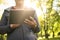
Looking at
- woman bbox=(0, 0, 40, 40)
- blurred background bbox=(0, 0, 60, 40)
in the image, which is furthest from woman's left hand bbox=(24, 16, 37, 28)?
blurred background bbox=(0, 0, 60, 40)

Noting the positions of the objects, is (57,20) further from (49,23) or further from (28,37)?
(28,37)

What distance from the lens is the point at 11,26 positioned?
3.58 feet

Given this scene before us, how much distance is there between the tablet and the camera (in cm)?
108

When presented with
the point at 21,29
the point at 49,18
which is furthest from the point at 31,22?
the point at 49,18

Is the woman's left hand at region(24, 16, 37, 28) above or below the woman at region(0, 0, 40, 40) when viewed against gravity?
above

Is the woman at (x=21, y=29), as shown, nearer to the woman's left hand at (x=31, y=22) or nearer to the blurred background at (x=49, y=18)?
Answer: the woman's left hand at (x=31, y=22)

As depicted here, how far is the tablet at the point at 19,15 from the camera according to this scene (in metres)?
1.08

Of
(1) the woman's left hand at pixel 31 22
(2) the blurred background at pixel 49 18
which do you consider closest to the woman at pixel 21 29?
(1) the woman's left hand at pixel 31 22

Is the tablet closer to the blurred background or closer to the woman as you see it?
the woman

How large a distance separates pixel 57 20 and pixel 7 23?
3.95ft

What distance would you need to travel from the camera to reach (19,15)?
1088 millimetres

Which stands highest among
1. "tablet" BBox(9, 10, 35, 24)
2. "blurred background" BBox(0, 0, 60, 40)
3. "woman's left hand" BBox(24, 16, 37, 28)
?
"tablet" BBox(9, 10, 35, 24)

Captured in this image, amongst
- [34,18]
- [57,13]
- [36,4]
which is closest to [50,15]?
[57,13]

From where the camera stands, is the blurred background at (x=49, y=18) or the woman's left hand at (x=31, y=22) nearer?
the woman's left hand at (x=31, y=22)
